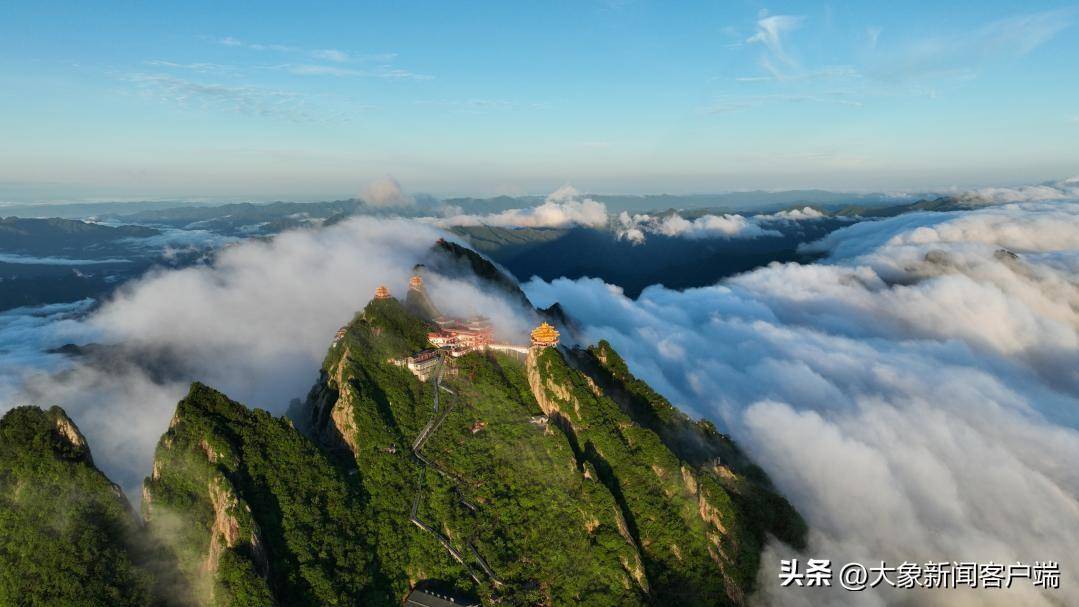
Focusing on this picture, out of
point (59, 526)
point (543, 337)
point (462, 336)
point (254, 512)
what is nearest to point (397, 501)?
point (254, 512)

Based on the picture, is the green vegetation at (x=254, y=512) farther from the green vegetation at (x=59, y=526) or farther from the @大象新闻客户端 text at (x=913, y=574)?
the @大象新闻客户端 text at (x=913, y=574)

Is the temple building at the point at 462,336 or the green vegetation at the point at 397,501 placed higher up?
the temple building at the point at 462,336

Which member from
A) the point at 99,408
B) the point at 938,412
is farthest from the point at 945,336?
the point at 99,408

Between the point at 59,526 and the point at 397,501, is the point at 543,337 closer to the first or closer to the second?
the point at 397,501

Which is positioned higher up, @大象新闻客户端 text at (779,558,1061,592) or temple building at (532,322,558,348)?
temple building at (532,322,558,348)

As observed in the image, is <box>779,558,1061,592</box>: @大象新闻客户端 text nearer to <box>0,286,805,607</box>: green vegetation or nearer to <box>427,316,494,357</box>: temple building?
<box>0,286,805,607</box>: green vegetation

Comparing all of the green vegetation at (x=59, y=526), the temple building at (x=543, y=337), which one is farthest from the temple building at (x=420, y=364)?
the green vegetation at (x=59, y=526)

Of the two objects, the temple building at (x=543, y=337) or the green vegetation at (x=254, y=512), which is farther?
the temple building at (x=543, y=337)

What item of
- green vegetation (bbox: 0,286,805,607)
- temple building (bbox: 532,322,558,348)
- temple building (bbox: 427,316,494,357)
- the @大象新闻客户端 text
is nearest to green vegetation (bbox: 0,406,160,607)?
green vegetation (bbox: 0,286,805,607)

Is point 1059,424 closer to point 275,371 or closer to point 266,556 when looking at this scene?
point 266,556

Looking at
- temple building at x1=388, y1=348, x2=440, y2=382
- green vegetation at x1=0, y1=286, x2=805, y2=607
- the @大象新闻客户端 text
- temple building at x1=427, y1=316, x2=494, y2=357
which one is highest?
temple building at x1=427, y1=316, x2=494, y2=357

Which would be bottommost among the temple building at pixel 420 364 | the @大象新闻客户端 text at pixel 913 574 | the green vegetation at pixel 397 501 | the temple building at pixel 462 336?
the @大象新闻客户端 text at pixel 913 574
